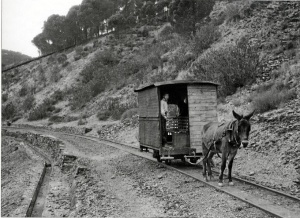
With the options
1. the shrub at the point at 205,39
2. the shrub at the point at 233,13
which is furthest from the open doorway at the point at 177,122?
the shrub at the point at 233,13

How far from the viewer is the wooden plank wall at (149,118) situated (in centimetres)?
1112

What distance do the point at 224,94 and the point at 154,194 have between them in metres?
12.0

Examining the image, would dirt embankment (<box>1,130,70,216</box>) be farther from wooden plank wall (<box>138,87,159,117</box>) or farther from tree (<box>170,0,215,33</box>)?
tree (<box>170,0,215,33</box>)

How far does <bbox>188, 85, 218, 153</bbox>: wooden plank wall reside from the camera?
35.3 ft

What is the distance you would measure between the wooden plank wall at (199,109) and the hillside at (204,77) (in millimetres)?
1906

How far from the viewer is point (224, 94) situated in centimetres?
1911

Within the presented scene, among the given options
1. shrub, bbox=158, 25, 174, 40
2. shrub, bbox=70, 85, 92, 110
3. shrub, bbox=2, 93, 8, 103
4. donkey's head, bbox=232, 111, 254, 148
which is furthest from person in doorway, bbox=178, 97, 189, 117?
shrub, bbox=2, 93, 8, 103

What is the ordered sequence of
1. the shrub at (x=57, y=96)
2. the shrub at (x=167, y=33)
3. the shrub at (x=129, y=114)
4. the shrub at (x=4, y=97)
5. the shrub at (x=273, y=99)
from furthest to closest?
1. the shrub at (x=4, y=97)
2. the shrub at (x=167, y=33)
3. the shrub at (x=57, y=96)
4. the shrub at (x=129, y=114)
5. the shrub at (x=273, y=99)

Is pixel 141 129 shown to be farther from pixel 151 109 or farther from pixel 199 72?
pixel 199 72

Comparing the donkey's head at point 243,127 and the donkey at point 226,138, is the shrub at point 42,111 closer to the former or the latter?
the donkey at point 226,138

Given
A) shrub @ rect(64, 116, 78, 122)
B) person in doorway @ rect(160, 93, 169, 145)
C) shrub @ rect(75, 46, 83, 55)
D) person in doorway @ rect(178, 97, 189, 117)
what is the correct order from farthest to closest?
shrub @ rect(75, 46, 83, 55), shrub @ rect(64, 116, 78, 122), person in doorway @ rect(178, 97, 189, 117), person in doorway @ rect(160, 93, 169, 145)

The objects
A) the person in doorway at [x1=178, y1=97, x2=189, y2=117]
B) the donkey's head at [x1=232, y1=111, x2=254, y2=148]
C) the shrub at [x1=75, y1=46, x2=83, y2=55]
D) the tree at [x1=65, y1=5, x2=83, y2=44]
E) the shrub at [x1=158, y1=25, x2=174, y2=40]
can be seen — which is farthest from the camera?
the tree at [x1=65, y1=5, x2=83, y2=44]

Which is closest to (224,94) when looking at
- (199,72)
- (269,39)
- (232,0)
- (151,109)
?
(199,72)

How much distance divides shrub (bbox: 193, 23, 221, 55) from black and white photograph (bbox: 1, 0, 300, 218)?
11 cm
